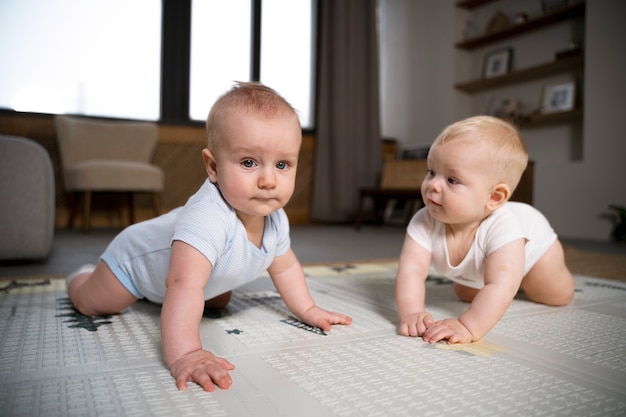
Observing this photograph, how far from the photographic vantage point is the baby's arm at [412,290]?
842 mm

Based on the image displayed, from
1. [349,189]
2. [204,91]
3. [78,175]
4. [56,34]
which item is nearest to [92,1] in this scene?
[56,34]

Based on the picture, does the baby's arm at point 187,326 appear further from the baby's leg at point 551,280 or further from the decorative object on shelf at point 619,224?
the decorative object on shelf at point 619,224

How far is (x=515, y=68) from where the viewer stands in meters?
3.74

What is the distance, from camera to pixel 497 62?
12.7ft

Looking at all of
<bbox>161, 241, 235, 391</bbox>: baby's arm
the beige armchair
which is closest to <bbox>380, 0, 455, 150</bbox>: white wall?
the beige armchair

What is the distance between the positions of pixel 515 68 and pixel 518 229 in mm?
3232

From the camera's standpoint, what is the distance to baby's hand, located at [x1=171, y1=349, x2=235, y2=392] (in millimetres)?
586

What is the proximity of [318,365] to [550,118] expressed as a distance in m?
3.25

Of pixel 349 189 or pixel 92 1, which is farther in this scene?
pixel 349 189

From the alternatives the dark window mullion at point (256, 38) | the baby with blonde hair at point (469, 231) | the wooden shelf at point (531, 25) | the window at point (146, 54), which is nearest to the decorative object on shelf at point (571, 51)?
the wooden shelf at point (531, 25)

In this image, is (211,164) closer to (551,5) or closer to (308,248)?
(308,248)

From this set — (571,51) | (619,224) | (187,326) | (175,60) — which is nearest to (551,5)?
(571,51)

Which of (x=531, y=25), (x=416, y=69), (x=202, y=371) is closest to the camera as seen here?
(x=202, y=371)

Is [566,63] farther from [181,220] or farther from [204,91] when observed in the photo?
[181,220]
